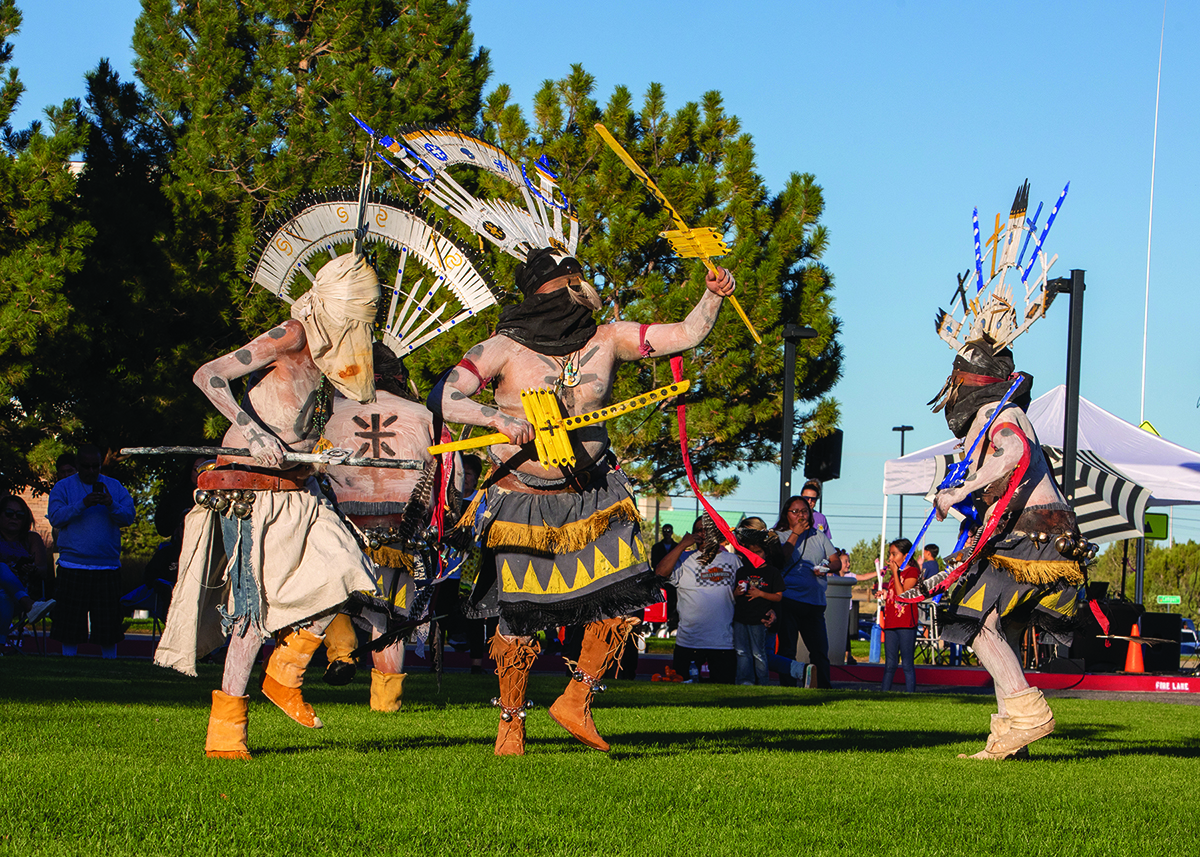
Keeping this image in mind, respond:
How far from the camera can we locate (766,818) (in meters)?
4.09

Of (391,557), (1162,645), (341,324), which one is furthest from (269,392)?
(1162,645)

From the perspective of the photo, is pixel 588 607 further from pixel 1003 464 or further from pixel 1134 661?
pixel 1134 661

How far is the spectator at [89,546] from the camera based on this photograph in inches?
440

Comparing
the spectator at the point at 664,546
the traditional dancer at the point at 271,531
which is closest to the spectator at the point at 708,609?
the spectator at the point at 664,546

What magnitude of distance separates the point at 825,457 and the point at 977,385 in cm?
1140

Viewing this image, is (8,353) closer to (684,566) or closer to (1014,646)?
(684,566)

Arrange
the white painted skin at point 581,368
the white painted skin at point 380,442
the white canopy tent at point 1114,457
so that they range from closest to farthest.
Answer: the white painted skin at point 581,368 < the white painted skin at point 380,442 < the white canopy tent at point 1114,457

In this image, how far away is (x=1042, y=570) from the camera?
6160mm

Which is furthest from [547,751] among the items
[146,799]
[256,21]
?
[256,21]

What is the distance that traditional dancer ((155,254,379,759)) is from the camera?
5.18m

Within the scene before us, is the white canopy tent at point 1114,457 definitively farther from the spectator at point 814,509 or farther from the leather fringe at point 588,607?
the leather fringe at point 588,607

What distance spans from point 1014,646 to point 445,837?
3821 mm

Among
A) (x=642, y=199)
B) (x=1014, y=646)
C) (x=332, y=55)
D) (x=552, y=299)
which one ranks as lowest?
(x=1014, y=646)

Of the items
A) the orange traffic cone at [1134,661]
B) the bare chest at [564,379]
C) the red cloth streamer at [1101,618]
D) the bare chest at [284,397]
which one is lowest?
the orange traffic cone at [1134,661]
